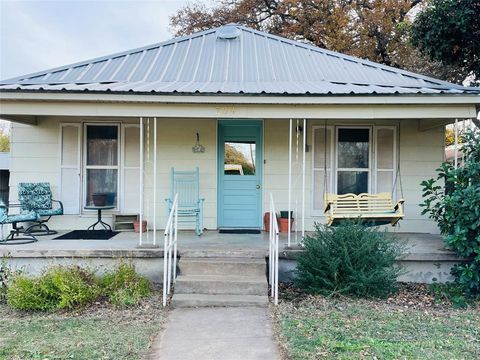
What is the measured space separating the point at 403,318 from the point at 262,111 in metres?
3.35

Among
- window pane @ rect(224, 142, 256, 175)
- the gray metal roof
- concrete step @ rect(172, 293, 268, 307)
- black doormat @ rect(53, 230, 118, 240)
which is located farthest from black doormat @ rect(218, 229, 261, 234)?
the gray metal roof

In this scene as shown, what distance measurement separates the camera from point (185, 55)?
26.7ft

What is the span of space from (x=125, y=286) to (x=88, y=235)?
2130 millimetres

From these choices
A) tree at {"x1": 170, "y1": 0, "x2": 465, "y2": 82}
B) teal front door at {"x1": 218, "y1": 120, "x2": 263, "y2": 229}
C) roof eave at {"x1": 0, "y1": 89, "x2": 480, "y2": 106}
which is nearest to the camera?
roof eave at {"x1": 0, "y1": 89, "x2": 480, "y2": 106}

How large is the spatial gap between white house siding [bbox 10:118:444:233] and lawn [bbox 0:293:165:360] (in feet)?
9.32

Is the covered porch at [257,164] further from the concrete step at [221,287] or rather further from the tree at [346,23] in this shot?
the tree at [346,23]

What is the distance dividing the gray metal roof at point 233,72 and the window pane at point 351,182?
→ 5.63 feet

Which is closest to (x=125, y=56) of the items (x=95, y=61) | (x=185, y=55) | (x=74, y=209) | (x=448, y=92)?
(x=95, y=61)

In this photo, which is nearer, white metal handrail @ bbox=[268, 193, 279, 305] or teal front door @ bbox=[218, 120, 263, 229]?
white metal handrail @ bbox=[268, 193, 279, 305]

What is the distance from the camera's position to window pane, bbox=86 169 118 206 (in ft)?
23.3

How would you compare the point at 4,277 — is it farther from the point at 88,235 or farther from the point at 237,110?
the point at 237,110

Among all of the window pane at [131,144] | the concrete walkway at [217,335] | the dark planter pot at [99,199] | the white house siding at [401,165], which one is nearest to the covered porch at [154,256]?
the concrete walkway at [217,335]

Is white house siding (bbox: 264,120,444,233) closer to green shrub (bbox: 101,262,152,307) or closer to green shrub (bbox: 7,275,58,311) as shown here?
green shrub (bbox: 101,262,152,307)

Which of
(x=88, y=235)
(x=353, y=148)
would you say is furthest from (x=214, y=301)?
(x=353, y=148)
